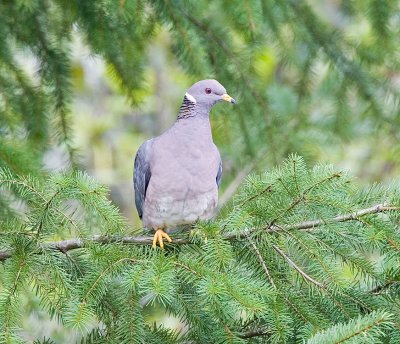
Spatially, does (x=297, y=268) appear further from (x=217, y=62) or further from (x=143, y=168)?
(x=217, y=62)

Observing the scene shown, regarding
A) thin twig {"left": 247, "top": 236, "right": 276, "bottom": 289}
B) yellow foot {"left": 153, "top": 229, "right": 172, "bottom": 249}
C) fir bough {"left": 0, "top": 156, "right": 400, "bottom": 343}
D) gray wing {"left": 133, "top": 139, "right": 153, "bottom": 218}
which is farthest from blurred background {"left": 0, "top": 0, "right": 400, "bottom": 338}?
thin twig {"left": 247, "top": 236, "right": 276, "bottom": 289}

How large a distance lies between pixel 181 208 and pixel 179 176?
0.11 meters

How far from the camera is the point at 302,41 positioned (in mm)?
3492

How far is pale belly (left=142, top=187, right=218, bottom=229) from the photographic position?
102 inches

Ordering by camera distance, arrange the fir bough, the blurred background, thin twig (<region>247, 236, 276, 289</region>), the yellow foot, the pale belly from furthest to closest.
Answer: the blurred background
the pale belly
the yellow foot
thin twig (<region>247, 236, 276, 289</region>)
the fir bough

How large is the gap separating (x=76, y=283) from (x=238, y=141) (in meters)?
1.86

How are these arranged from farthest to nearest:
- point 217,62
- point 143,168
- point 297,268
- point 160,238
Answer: point 217,62 < point 143,168 < point 160,238 < point 297,268

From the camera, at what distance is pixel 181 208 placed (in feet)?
8.55

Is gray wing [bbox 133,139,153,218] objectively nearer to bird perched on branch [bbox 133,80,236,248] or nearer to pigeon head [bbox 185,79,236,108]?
bird perched on branch [bbox 133,80,236,248]

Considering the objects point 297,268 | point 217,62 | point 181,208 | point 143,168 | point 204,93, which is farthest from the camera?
point 217,62

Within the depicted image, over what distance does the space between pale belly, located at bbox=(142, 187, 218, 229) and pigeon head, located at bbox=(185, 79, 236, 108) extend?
440mm

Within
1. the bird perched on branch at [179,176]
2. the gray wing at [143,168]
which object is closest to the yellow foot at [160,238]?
the bird perched on branch at [179,176]

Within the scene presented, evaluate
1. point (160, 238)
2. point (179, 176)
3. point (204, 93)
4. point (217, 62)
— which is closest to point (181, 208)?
point (179, 176)

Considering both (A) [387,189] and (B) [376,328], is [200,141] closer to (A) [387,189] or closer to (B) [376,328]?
(A) [387,189]
